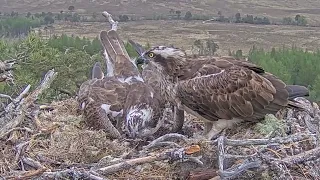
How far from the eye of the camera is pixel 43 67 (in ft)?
61.1

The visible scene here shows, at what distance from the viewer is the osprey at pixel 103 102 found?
623 cm

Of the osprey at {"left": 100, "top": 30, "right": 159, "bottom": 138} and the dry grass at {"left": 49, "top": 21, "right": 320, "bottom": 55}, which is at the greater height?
the osprey at {"left": 100, "top": 30, "right": 159, "bottom": 138}

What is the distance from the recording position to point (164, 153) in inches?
204

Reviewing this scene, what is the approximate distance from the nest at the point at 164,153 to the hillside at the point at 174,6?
107521 mm

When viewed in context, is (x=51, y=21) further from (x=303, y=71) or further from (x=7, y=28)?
(x=303, y=71)

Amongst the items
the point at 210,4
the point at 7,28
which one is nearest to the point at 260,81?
the point at 7,28

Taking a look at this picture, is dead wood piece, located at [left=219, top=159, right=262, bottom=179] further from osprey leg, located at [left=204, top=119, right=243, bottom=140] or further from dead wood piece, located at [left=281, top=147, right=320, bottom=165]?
osprey leg, located at [left=204, top=119, right=243, bottom=140]

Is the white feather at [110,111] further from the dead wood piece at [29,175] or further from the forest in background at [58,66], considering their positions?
the forest in background at [58,66]

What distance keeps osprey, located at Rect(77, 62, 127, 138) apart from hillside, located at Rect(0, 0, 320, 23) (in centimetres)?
10663

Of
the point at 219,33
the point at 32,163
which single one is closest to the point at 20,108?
the point at 32,163

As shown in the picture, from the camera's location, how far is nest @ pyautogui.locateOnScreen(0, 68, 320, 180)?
5.00 m

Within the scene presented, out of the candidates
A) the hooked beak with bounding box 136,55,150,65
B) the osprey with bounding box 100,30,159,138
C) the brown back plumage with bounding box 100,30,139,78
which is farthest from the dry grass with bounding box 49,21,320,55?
the hooked beak with bounding box 136,55,150,65

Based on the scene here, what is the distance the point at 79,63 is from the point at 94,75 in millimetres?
12974

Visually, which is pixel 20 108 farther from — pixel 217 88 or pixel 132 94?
pixel 217 88
